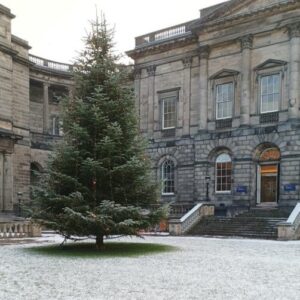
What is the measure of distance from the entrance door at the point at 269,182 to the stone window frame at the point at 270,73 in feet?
12.1

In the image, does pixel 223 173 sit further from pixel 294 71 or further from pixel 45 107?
pixel 45 107

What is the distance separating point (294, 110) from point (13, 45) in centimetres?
2250

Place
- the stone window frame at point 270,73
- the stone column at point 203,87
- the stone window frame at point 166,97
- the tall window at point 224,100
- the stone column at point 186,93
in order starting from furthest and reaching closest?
the stone window frame at point 166,97, the stone column at point 186,93, the stone column at point 203,87, the tall window at point 224,100, the stone window frame at point 270,73

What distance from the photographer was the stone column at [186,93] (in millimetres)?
34438

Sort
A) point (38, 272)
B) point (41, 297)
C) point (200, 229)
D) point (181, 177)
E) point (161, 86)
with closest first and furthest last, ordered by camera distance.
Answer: point (41, 297) < point (38, 272) < point (200, 229) < point (181, 177) < point (161, 86)

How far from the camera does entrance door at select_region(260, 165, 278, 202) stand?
29747 millimetres

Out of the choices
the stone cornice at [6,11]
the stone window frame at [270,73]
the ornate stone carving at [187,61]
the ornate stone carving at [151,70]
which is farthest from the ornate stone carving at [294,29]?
the stone cornice at [6,11]

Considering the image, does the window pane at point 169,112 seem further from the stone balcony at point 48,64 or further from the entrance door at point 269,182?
the stone balcony at point 48,64

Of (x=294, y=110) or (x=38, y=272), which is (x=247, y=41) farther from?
(x=38, y=272)

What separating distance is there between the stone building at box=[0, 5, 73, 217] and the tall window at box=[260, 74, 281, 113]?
13.6 meters

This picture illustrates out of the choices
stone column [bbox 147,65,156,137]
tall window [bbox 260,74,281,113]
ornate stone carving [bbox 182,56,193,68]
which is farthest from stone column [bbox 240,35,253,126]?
stone column [bbox 147,65,156,137]

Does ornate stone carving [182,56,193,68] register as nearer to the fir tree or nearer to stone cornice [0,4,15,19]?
stone cornice [0,4,15,19]

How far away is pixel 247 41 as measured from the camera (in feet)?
101

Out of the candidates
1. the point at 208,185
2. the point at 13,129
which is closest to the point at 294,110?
the point at 208,185
